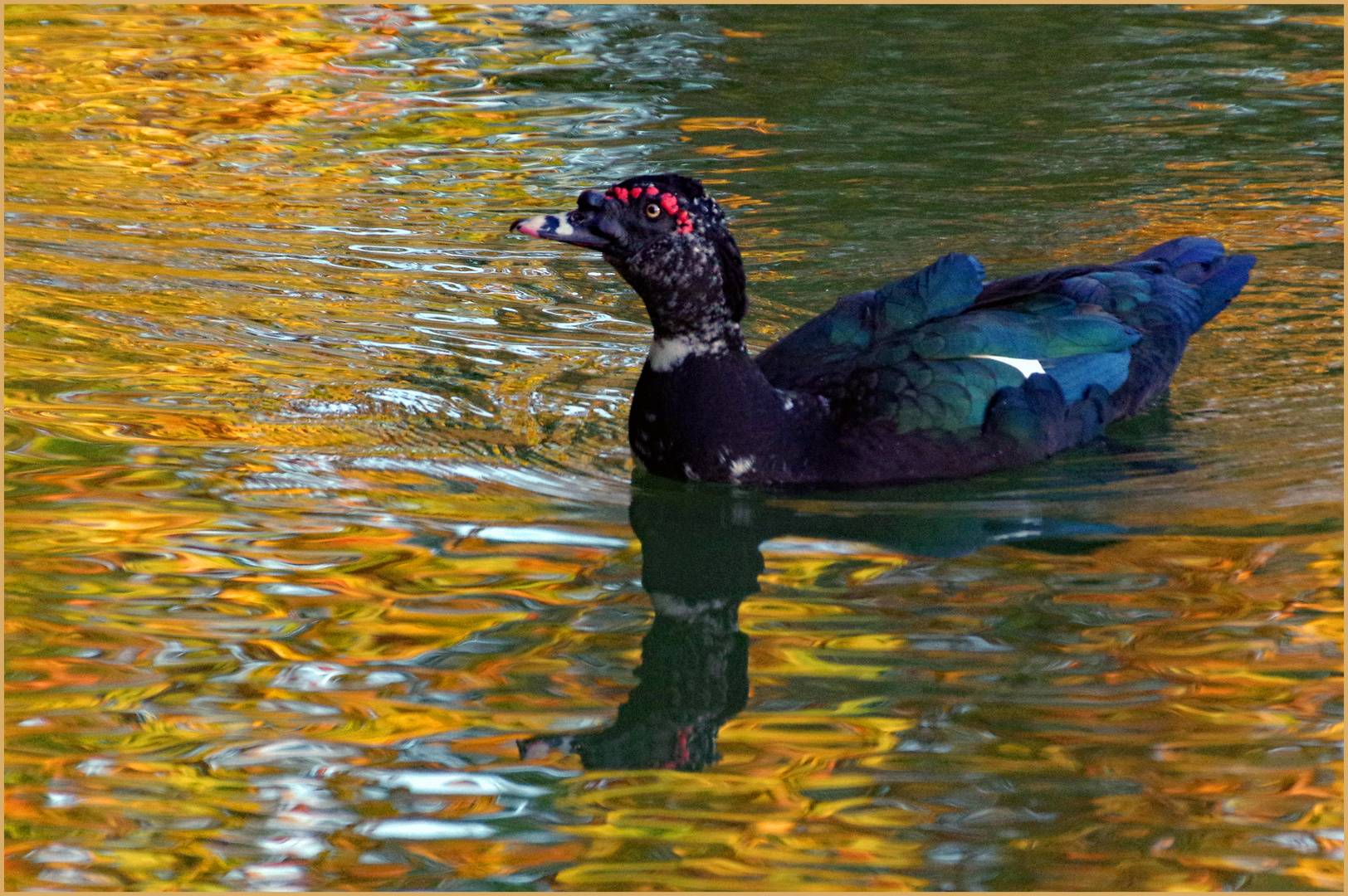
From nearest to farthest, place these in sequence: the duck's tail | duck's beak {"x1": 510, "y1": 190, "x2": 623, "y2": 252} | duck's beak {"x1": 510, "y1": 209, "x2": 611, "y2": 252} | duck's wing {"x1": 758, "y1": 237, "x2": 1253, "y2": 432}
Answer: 1. duck's beak {"x1": 510, "y1": 209, "x2": 611, "y2": 252}
2. duck's beak {"x1": 510, "y1": 190, "x2": 623, "y2": 252}
3. duck's wing {"x1": 758, "y1": 237, "x2": 1253, "y2": 432}
4. the duck's tail

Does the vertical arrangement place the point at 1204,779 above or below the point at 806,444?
below

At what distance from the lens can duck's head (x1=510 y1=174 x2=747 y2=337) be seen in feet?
19.9

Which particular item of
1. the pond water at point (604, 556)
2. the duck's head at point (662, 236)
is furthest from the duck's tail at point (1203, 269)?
the duck's head at point (662, 236)

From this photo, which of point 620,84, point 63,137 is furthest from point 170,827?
point 620,84

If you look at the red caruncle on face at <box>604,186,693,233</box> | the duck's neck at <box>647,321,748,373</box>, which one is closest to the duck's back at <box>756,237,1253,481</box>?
the duck's neck at <box>647,321,748,373</box>

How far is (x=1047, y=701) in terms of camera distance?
15.7 ft

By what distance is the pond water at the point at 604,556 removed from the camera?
14.1 feet

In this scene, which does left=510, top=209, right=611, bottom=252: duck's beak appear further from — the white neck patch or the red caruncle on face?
the white neck patch

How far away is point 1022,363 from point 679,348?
4.32 feet

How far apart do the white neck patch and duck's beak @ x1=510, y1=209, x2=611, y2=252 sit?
1.39 feet

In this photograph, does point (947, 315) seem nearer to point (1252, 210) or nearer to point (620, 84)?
point (1252, 210)

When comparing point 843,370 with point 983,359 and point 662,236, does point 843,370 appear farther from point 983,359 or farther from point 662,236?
point 662,236

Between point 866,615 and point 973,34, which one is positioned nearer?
point 866,615

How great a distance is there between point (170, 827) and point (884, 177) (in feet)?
23.3
